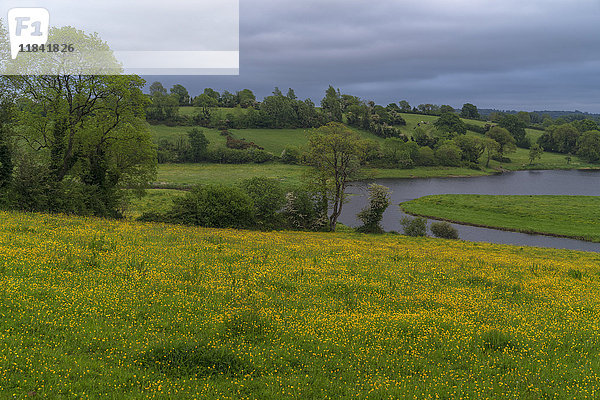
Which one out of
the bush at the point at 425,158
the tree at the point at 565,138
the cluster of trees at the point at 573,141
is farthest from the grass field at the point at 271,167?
the tree at the point at 565,138

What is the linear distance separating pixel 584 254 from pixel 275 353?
3843 cm

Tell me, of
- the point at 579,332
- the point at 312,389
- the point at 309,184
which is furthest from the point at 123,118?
the point at 579,332

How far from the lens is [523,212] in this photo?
213ft

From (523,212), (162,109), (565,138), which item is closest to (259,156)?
(162,109)

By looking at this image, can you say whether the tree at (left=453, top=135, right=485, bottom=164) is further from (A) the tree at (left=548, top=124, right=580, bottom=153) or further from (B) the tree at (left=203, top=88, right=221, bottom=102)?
(B) the tree at (left=203, top=88, right=221, bottom=102)

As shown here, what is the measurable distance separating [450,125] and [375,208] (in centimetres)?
14763

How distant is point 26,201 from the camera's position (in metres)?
27.2

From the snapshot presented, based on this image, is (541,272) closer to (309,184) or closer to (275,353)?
(275,353)

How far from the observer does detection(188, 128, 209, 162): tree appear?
377ft

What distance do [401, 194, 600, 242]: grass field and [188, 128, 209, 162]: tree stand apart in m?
68.7

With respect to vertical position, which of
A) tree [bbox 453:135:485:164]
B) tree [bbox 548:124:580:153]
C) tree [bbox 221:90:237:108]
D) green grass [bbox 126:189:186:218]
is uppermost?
tree [bbox 221:90:237:108]

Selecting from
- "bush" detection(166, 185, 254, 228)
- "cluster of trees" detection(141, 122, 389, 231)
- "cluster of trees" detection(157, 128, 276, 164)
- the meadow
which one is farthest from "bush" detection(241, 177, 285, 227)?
"cluster of trees" detection(157, 128, 276, 164)

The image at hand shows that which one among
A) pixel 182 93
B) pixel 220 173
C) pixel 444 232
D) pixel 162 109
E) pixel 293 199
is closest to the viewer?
pixel 293 199

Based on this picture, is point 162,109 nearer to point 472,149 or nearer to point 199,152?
point 199,152
